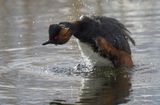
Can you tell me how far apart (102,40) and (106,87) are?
1273 millimetres

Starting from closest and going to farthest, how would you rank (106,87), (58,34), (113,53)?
(106,87) < (58,34) < (113,53)

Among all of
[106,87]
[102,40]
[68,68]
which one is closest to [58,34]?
[102,40]

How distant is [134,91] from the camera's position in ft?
28.7

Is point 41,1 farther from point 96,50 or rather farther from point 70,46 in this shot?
point 96,50

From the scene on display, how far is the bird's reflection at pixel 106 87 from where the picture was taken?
834 centimetres

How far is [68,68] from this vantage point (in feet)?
35.0

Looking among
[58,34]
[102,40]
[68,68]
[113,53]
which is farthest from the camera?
[68,68]

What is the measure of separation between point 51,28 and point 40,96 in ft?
3.88

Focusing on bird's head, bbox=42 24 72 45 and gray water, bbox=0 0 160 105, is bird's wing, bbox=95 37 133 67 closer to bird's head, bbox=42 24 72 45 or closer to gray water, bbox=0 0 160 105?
gray water, bbox=0 0 160 105

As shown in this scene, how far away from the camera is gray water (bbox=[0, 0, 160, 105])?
859cm

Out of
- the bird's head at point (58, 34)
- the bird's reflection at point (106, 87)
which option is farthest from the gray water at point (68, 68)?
the bird's head at point (58, 34)

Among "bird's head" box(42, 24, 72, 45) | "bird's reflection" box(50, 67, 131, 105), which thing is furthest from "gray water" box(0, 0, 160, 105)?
"bird's head" box(42, 24, 72, 45)

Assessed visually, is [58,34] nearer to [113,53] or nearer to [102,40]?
[102,40]

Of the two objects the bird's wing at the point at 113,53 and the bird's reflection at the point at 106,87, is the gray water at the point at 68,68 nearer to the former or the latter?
the bird's reflection at the point at 106,87
